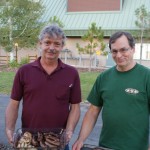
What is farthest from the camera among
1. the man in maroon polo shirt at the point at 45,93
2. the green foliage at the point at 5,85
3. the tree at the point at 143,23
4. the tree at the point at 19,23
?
the tree at the point at 19,23

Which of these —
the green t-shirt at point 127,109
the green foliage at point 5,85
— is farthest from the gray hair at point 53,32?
the green foliage at point 5,85

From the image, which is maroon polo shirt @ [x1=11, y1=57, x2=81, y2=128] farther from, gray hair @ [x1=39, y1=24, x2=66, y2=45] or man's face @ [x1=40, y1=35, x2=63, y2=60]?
gray hair @ [x1=39, y1=24, x2=66, y2=45]

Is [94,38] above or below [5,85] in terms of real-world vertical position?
above

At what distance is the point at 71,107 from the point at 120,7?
2834 cm

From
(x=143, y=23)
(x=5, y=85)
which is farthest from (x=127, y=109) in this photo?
(x=143, y=23)

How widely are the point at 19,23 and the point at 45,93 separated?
2502cm

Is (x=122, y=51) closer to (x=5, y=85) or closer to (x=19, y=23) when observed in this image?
(x=5, y=85)

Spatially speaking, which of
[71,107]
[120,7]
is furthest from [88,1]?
[71,107]

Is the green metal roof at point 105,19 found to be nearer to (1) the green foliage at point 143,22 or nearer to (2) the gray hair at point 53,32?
(1) the green foliage at point 143,22

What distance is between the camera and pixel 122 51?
8.59ft

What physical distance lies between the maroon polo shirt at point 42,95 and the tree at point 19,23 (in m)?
23.4

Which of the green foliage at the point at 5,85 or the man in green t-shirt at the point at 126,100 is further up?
the man in green t-shirt at the point at 126,100

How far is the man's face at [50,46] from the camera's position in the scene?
2.83 m

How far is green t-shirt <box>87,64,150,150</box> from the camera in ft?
8.50
